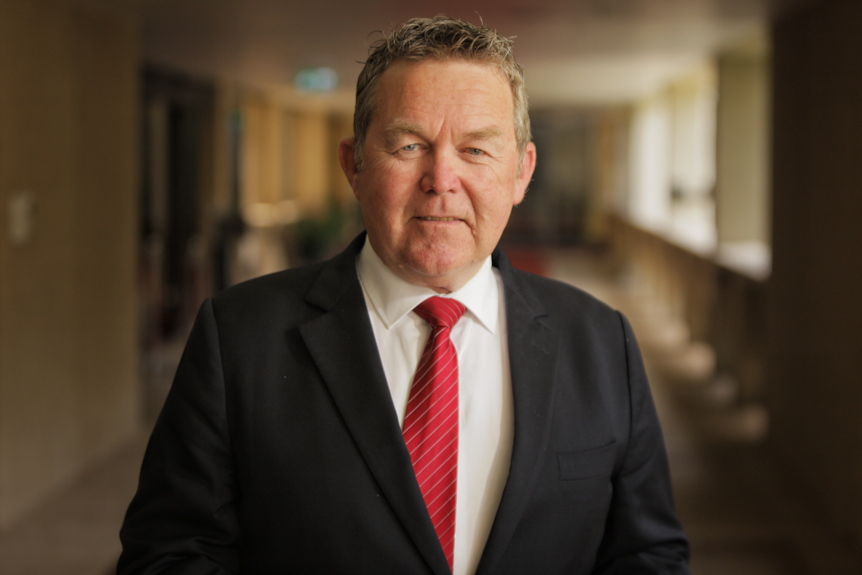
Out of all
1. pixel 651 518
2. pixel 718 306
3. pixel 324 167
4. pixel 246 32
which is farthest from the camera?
pixel 324 167

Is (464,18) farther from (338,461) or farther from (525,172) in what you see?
(338,461)

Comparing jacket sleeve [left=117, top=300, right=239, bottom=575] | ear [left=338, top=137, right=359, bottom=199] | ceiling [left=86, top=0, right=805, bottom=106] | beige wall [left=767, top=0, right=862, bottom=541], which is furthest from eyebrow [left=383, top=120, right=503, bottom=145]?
beige wall [left=767, top=0, right=862, bottom=541]

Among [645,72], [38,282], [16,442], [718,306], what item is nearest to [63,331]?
[38,282]

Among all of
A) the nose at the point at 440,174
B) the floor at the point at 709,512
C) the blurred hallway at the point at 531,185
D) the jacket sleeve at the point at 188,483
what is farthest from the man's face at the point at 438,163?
the floor at the point at 709,512

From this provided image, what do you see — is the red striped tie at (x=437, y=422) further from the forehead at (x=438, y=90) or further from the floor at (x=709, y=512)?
the floor at (x=709, y=512)

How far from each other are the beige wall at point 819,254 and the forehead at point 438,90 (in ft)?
10.7

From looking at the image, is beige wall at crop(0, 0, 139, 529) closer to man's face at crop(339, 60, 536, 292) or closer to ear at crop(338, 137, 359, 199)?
ear at crop(338, 137, 359, 199)

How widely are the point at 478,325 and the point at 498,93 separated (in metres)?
0.37

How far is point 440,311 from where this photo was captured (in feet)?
4.31

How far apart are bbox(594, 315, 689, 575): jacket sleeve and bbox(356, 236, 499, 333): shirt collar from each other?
0.80 feet

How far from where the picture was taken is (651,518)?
1361 mm

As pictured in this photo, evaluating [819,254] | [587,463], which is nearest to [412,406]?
[587,463]

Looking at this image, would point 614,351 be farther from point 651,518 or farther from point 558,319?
point 651,518

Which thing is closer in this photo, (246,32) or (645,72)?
(246,32)
